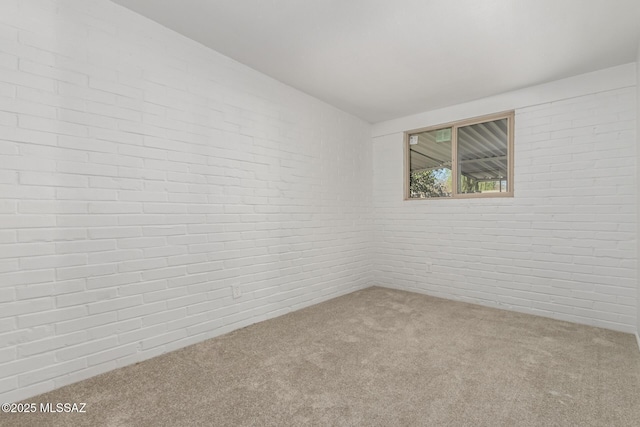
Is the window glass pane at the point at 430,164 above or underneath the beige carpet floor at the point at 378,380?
above

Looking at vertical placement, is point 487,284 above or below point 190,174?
below

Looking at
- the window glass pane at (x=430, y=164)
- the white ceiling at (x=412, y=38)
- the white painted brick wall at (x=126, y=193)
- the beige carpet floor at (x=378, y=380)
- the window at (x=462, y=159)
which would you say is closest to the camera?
the beige carpet floor at (x=378, y=380)

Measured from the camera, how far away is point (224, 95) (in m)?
2.78

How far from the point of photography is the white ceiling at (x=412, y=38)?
2.11 m

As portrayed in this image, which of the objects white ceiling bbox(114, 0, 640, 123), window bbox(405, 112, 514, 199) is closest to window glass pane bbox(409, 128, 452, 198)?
window bbox(405, 112, 514, 199)

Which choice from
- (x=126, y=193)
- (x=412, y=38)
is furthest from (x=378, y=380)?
(x=412, y=38)

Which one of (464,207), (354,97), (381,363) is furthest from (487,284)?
(354,97)

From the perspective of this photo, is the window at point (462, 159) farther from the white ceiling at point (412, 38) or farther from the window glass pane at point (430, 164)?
the white ceiling at point (412, 38)

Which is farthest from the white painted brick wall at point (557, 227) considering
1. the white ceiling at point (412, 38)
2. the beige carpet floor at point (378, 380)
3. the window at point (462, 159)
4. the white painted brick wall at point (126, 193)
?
the white painted brick wall at point (126, 193)

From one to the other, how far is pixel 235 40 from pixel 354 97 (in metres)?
1.65

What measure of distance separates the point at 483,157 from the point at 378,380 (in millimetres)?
3105

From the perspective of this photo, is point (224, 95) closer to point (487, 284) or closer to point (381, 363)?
point (381, 363)

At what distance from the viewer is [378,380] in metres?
1.98

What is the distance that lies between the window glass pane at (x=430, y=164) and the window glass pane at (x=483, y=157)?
0.18 metres
